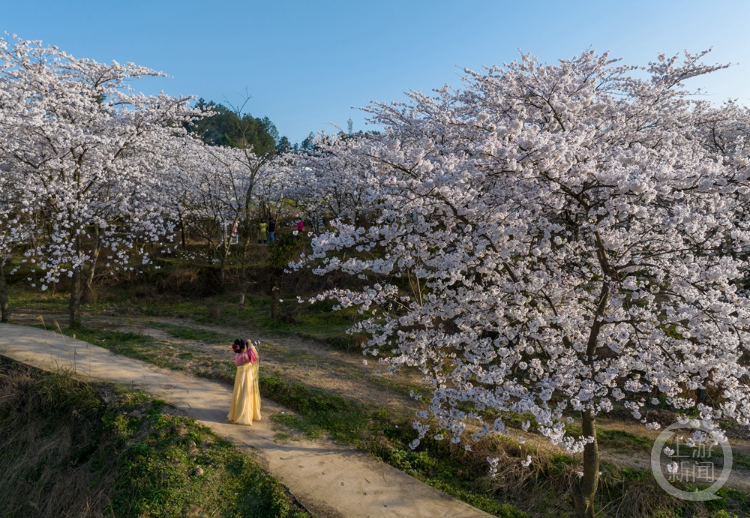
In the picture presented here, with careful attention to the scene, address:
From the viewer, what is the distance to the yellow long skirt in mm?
7336

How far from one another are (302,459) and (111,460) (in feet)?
10.4

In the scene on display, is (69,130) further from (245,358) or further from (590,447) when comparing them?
(590,447)

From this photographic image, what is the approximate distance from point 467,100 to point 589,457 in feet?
29.3

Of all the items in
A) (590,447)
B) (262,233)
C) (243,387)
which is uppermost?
(262,233)

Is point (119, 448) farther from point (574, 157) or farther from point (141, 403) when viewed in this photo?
point (574, 157)

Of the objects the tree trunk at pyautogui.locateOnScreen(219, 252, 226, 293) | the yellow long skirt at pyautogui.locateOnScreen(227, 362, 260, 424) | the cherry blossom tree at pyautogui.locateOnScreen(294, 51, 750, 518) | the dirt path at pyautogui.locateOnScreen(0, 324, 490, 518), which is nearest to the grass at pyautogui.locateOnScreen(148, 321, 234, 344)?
the dirt path at pyautogui.locateOnScreen(0, 324, 490, 518)

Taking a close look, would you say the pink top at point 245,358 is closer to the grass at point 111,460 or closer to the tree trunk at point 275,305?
the grass at point 111,460

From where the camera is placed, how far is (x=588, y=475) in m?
5.40

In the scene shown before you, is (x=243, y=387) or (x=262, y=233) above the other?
(x=262, y=233)

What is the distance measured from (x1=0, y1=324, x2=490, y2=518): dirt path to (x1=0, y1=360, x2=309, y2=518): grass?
0.27 meters

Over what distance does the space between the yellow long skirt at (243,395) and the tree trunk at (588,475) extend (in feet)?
16.9

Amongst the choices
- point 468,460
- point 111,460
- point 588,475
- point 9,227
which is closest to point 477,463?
point 468,460

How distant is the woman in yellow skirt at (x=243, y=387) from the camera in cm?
735

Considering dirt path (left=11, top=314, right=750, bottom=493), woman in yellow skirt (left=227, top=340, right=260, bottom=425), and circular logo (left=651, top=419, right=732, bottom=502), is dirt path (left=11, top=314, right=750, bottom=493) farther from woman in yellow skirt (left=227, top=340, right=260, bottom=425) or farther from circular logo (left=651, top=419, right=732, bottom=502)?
woman in yellow skirt (left=227, top=340, right=260, bottom=425)
